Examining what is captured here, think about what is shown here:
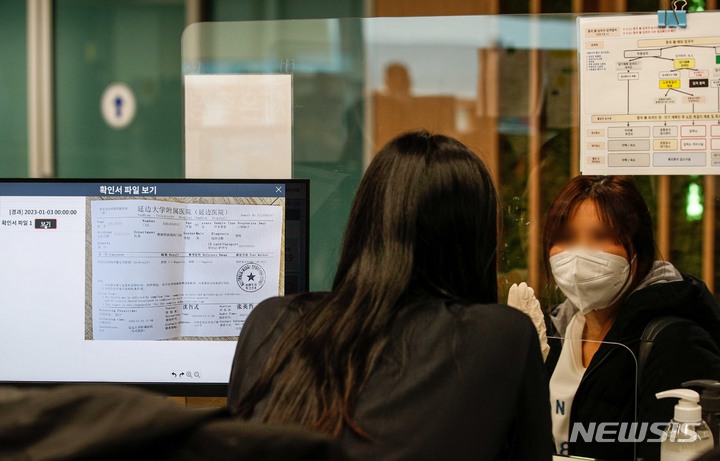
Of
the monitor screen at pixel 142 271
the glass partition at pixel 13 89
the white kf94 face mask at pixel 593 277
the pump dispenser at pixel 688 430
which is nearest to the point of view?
the pump dispenser at pixel 688 430

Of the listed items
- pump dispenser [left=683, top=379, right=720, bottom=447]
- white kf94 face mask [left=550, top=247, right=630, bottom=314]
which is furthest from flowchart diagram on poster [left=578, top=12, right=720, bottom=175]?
pump dispenser [left=683, top=379, right=720, bottom=447]

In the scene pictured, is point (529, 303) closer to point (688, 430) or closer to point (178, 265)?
point (688, 430)

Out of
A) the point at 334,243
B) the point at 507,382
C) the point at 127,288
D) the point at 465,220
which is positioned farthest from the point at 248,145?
the point at 507,382

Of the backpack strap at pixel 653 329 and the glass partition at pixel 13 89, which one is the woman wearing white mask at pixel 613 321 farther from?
the glass partition at pixel 13 89

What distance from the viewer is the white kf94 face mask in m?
1.61

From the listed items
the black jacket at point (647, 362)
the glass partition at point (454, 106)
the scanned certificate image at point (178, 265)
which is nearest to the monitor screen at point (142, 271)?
the scanned certificate image at point (178, 265)

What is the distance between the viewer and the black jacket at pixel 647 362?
59.5 inches

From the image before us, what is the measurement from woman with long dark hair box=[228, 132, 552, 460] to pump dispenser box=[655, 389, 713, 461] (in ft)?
1.17

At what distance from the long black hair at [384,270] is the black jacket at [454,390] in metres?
0.02

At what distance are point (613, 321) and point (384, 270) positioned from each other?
80cm

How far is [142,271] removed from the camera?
1503mm

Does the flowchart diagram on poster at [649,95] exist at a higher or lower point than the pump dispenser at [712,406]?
higher

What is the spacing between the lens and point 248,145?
189 centimetres

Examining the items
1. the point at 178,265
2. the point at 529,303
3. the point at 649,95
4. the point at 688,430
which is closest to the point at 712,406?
the point at 688,430
